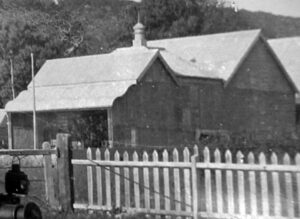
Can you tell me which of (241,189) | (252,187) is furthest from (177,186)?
(252,187)

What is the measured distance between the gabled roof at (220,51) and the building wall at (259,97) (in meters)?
0.63

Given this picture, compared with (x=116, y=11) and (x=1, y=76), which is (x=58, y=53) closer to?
(x=1, y=76)

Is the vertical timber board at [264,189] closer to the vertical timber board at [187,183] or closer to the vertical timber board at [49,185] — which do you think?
the vertical timber board at [187,183]

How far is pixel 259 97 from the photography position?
35438 mm

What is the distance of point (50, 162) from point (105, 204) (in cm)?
146

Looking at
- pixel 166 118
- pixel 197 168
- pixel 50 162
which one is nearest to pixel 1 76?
pixel 166 118

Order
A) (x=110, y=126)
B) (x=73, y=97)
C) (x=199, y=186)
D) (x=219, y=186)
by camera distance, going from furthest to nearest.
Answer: (x=73, y=97), (x=110, y=126), (x=199, y=186), (x=219, y=186)

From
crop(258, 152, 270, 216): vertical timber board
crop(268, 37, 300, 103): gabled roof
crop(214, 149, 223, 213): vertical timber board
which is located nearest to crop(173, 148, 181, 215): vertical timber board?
crop(214, 149, 223, 213): vertical timber board

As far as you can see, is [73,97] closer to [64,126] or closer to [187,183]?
[64,126]

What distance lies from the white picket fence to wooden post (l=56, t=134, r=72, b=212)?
11 centimetres

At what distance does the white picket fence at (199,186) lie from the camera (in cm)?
905

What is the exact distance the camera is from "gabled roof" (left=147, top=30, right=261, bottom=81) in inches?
1321

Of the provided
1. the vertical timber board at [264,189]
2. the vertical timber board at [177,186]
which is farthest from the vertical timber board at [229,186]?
the vertical timber board at [177,186]

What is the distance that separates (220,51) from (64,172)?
23.8 meters
